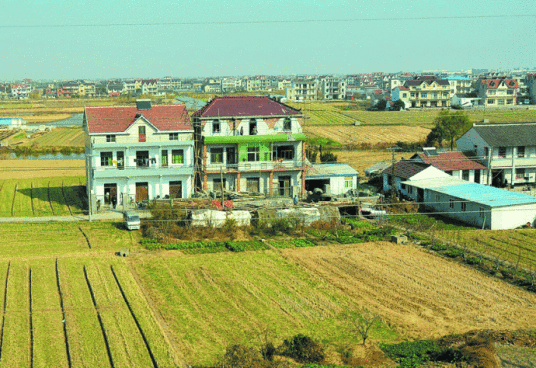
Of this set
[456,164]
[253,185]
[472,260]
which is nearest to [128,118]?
[253,185]

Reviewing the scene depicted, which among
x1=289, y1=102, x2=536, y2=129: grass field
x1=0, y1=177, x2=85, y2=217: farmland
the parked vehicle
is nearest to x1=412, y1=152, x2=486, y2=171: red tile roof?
the parked vehicle

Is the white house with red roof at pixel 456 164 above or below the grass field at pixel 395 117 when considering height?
below

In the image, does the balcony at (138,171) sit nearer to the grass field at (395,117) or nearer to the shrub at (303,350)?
the shrub at (303,350)

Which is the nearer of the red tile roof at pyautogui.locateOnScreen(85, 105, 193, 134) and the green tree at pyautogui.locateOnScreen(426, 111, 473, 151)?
the red tile roof at pyautogui.locateOnScreen(85, 105, 193, 134)

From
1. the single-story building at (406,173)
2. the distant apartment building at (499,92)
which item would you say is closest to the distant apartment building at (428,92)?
the distant apartment building at (499,92)

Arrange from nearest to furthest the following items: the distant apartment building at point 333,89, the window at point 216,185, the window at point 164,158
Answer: the window at point 164,158
the window at point 216,185
the distant apartment building at point 333,89

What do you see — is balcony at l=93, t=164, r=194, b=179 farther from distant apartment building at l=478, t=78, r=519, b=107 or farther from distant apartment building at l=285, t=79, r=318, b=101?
distant apartment building at l=285, t=79, r=318, b=101

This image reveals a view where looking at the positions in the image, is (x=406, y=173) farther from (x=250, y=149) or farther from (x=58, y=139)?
(x=58, y=139)
